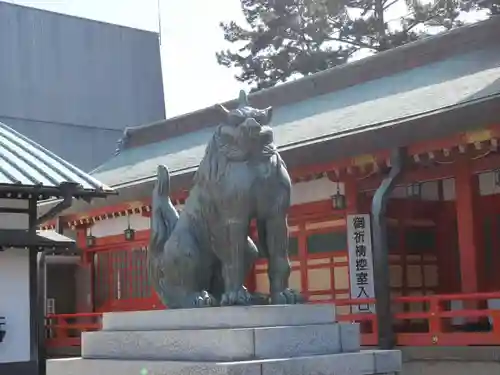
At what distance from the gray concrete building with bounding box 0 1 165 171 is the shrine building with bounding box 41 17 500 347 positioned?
30.2 feet

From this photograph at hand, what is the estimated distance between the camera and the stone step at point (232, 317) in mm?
5430

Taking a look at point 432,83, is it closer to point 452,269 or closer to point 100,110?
point 452,269

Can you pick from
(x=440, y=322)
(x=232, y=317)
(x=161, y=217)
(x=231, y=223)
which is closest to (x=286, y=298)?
(x=232, y=317)

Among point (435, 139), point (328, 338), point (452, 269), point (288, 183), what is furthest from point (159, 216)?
point (452, 269)

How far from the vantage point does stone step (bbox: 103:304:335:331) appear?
214 inches

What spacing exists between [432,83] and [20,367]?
297 inches

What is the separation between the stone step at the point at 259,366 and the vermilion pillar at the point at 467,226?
5.28 m

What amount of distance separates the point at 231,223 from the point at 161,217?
0.90m

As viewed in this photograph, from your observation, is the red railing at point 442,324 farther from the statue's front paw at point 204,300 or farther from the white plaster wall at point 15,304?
the white plaster wall at point 15,304

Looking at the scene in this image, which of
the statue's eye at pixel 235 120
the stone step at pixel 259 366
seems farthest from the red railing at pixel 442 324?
the statue's eye at pixel 235 120

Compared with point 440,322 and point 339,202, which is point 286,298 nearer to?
point 440,322

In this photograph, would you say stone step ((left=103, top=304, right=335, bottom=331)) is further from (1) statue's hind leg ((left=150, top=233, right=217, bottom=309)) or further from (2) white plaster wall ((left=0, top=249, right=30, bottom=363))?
(2) white plaster wall ((left=0, top=249, right=30, bottom=363))

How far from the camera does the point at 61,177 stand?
1317 centimetres

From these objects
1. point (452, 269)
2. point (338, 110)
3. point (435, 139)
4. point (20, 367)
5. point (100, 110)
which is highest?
point (100, 110)
